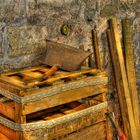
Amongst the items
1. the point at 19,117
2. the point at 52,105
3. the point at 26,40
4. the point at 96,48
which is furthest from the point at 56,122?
the point at 96,48

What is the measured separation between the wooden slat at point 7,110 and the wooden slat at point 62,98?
12 cm

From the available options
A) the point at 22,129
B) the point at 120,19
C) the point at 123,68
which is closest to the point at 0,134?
the point at 22,129

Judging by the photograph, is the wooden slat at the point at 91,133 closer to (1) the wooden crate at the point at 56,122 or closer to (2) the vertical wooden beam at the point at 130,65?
(1) the wooden crate at the point at 56,122

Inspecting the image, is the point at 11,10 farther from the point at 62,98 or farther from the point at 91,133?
the point at 91,133

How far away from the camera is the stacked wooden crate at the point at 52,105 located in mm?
Answer: 1866

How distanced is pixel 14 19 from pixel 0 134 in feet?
2.68

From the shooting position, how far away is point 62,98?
199 centimetres

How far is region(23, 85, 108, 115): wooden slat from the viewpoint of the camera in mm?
1858

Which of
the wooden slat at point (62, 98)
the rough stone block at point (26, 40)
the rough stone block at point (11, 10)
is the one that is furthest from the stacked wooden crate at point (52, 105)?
the rough stone block at point (11, 10)

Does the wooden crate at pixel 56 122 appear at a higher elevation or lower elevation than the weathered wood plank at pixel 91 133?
higher

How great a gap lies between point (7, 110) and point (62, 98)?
0.34m

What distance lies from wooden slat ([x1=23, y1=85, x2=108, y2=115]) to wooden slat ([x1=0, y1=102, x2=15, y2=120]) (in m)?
0.12

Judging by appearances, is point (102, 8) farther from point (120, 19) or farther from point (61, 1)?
point (61, 1)

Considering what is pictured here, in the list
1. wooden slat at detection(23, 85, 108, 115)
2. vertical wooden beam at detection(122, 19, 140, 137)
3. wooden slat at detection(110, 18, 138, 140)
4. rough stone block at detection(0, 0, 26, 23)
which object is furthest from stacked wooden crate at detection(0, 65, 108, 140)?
vertical wooden beam at detection(122, 19, 140, 137)
